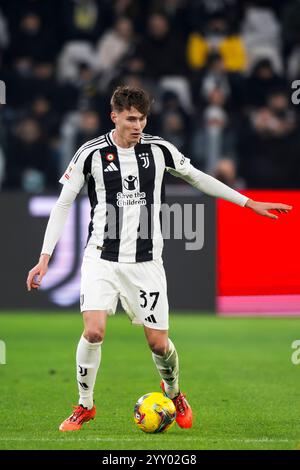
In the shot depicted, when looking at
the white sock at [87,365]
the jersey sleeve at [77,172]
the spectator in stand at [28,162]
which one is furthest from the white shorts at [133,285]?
the spectator in stand at [28,162]

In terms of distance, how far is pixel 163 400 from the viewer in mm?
7992

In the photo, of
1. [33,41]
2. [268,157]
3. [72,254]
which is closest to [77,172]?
[72,254]

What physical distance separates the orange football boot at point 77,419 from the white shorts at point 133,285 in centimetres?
64

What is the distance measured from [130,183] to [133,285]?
2.12 ft

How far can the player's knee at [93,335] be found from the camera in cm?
786

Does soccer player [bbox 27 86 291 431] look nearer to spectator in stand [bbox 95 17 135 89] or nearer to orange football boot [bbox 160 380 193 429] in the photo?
orange football boot [bbox 160 380 193 429]

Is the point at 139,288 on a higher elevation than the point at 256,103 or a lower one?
lower

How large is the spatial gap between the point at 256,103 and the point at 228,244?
10.8 ft

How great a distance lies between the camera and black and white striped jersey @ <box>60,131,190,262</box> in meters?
8.05

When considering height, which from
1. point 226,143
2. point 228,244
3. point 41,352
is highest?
point 226,143

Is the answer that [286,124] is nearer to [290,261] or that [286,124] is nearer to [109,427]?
[290,261]

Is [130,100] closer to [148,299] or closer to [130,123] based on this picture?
[130,123]

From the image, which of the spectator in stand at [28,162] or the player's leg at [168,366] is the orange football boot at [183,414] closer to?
the player's leg at [168,366]
